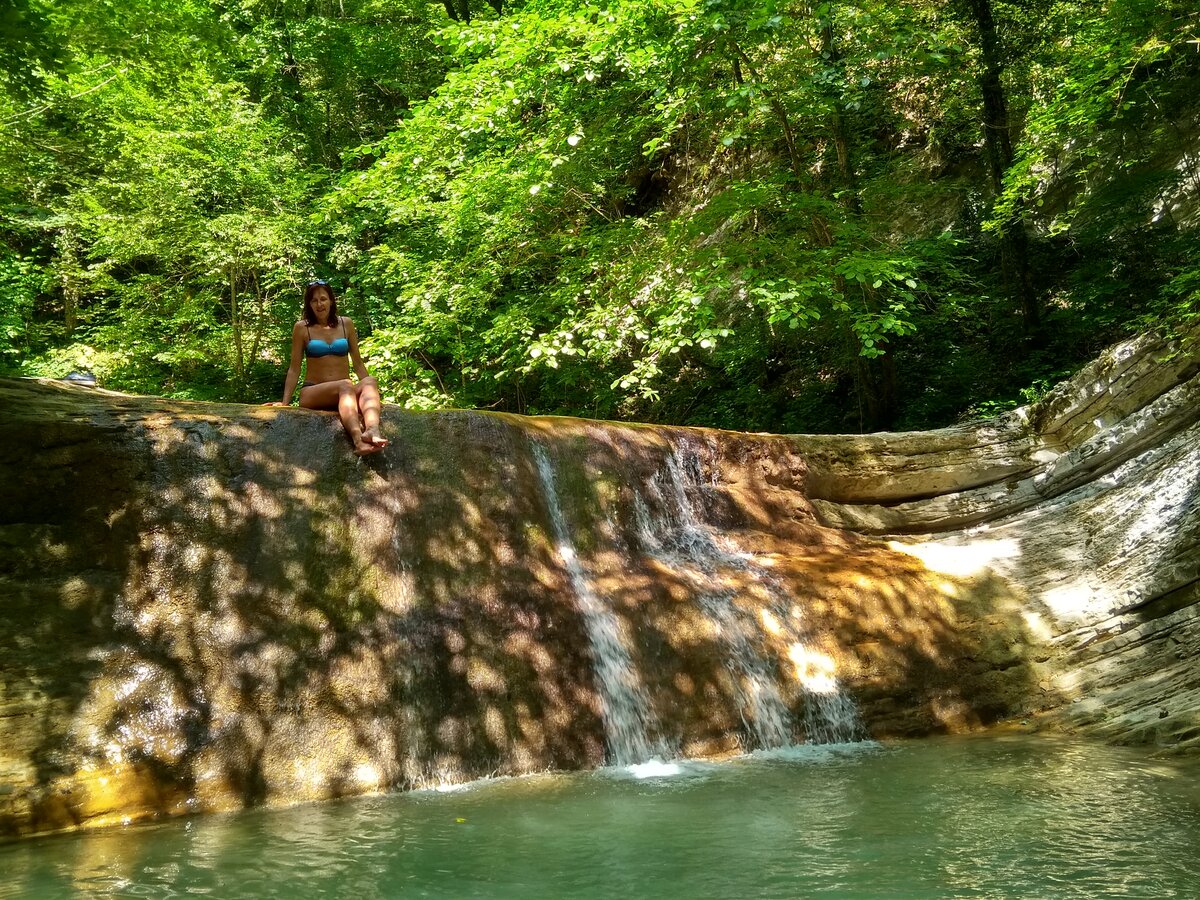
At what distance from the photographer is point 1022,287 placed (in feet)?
35.4

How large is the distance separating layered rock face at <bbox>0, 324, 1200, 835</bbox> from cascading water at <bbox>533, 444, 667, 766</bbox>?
0.02 metres

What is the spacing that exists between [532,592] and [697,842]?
8.04 ft

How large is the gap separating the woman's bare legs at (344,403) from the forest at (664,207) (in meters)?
3.23

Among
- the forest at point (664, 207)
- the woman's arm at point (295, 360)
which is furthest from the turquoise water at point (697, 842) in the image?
the forest at point (664, 207)

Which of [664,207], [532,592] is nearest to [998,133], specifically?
[664,207]

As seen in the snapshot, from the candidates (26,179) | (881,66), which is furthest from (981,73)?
(26,179)

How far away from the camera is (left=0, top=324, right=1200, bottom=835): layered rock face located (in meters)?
4.58

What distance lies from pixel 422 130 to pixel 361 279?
339cm

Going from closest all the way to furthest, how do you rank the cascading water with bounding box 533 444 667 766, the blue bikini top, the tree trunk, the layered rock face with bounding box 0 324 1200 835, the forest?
the layered rock face with bounding box 0 324 1200 835 → the cascading water with bounding box 533 444 667 766 → the blue bikini top → the forest → the tree trunk

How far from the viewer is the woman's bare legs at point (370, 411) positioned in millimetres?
5777

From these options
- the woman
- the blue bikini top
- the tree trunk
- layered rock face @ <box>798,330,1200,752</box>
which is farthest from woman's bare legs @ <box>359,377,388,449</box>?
the tree trunk

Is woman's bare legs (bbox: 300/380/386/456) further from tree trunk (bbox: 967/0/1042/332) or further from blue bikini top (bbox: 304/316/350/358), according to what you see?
tree trunk (bbox: 967/0/1042/332)

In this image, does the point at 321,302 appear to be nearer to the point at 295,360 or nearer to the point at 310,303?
the point at 310,303

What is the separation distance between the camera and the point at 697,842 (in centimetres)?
380
